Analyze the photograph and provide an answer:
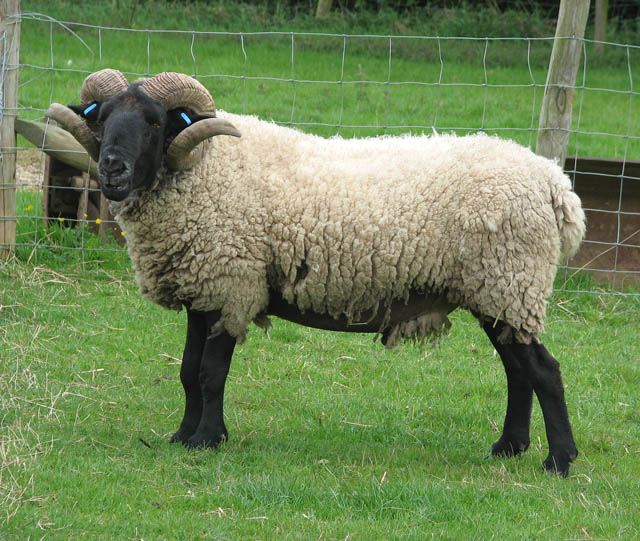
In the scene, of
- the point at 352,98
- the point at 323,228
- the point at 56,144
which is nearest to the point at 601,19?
the point at 352,98

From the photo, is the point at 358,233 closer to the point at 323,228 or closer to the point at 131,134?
the point at 323,228

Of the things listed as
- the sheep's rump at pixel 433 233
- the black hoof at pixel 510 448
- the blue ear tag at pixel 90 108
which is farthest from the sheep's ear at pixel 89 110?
the black hoof at pixel 510 448

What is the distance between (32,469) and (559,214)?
2.83 meters

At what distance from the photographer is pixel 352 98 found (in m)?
11.9

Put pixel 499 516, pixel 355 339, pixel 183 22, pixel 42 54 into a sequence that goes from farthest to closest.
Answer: pixel 183 22
pixel 42 54
pixel 355 339
pixel 499 516

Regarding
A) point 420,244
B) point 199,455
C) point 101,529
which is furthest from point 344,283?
point 101,529

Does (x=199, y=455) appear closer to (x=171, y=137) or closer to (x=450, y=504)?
(x=450, y=504)

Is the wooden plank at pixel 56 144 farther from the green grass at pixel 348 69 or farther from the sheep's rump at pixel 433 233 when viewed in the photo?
the sheep's rump at pixel 433 233

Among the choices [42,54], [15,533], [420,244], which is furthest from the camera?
[42,54]

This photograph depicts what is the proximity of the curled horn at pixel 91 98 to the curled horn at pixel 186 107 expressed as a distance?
165mm

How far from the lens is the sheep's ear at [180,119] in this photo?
4.47m

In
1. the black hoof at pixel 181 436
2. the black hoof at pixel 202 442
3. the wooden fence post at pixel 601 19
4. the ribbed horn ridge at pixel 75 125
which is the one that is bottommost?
the black hoof at pixel 181 436

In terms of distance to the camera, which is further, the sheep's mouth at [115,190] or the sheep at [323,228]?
the sheep at [323,228]

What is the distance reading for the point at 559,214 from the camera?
4.45 m
